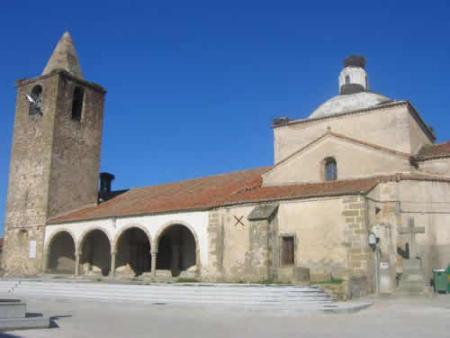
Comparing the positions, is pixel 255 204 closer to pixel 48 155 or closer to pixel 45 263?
pixel 45 263

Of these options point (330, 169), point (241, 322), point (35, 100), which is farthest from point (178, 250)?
point (241, 322)

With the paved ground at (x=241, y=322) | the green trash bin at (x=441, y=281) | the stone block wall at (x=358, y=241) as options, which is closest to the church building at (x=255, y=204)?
the stone block wall at (x=358, y=241)

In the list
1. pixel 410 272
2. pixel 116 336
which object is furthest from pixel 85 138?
pixel 116 336

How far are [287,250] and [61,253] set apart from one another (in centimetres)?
1447

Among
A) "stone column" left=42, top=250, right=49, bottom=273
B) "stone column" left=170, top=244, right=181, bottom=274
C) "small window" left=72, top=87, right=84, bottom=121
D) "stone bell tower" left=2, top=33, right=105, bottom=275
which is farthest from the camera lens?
"small window" left=72, top=87, right=84, bottom=121

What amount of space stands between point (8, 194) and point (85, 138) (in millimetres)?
Result: 5545

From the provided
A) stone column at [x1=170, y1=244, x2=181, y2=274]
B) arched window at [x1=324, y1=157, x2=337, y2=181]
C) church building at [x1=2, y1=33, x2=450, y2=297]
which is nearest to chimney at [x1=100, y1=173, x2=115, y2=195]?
church building at [x1=2, y1=33, x2=450, y2=297]

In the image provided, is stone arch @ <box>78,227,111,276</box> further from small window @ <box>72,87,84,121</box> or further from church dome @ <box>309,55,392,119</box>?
church dome @ <box>309,55,392,119</box>

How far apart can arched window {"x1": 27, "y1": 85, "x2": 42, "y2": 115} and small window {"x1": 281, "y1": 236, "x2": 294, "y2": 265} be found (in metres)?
17.3

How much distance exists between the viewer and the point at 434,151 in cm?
2009

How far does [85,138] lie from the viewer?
2952cm

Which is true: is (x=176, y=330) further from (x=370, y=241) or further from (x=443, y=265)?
(x=443, y=265)

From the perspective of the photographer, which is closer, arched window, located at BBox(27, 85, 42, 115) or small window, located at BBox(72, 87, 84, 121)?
arched window, located at BBox(27, 85, 42, 115)

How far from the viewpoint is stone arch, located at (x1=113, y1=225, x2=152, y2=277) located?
25688 mm
